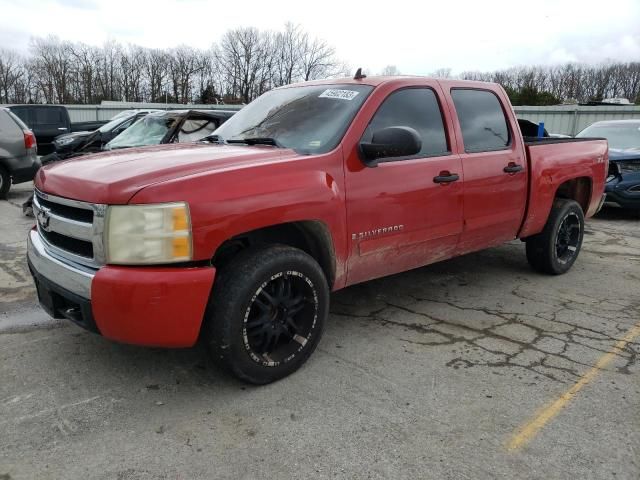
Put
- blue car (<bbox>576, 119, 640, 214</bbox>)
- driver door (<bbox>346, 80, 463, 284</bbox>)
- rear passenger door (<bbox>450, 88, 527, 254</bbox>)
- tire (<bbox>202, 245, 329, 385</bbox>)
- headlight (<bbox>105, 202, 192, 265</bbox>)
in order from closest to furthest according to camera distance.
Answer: headlight (<bbox>105, 202, 192, 265</bbox>), tire (<bbox>202, 245, 329, 385</bbox>), driver door (<bbox>346, 80, 463, 284</bbox>), rear passenger door (<bbox>450, 88, 527, 254</bbox>), blue car (<bbox>576, 119, 640, 214</bbox>)

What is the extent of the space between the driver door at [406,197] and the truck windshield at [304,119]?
177mm

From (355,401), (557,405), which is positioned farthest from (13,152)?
(557,405)

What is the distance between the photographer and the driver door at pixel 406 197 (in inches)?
139

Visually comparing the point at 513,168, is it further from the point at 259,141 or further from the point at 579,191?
the point at 259,141

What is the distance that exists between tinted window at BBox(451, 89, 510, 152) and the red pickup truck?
0.01 metres

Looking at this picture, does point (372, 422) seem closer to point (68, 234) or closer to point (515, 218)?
point (68, 234)

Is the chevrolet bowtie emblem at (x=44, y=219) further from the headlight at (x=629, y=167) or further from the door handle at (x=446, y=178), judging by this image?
the headlight at (x=629, y=167)

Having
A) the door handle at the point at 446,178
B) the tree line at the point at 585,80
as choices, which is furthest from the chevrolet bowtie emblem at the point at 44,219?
the tree line at the point at 585,80

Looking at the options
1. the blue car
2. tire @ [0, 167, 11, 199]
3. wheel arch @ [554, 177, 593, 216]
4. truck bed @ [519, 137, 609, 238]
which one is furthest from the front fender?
tire @ [0, 167, 11, 199]

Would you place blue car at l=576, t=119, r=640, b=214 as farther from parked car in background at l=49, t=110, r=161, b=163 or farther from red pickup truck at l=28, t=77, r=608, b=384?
parked car in background at l=49, t=110, r=161, b=163

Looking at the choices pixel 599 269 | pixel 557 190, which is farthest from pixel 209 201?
pixel 599 269

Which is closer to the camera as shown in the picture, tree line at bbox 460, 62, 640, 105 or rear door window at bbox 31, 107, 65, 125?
rear door window at bbox 31, 107, 65, 125

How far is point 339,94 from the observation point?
12.7 ft

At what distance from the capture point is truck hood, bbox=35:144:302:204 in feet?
9.02
